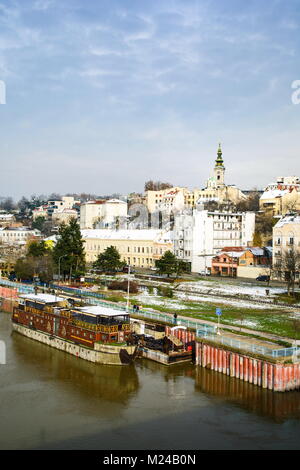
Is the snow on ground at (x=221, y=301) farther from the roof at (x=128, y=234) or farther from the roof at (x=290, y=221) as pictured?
the roof at (x=128, y=234)

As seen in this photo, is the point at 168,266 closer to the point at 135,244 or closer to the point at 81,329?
the point at 135,244

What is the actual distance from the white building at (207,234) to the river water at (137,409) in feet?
160

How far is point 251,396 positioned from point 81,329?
47.2ft

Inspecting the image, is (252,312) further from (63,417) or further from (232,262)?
(232,262)

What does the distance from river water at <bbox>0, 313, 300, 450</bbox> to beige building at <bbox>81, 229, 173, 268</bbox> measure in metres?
50.5

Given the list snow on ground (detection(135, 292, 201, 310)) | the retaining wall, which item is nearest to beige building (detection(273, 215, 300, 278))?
snow on ground (detection(135, 292, 201, 310))

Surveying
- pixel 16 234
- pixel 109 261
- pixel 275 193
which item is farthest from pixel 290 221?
pixel 16 234

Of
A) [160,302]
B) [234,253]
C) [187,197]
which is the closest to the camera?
[160,302]

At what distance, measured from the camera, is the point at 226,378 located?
31703mm

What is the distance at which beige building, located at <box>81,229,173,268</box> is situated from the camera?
85669 millimetres

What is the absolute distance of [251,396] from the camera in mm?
28484

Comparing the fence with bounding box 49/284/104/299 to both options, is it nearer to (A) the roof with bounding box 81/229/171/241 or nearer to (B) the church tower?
(A) the roof with bounding box 81/229/171/241

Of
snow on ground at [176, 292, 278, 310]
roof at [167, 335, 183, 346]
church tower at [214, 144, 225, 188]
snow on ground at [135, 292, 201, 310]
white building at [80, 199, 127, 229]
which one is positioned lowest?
roof at [167, 335, 183, 346]

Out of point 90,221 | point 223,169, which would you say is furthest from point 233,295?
point 223,169
